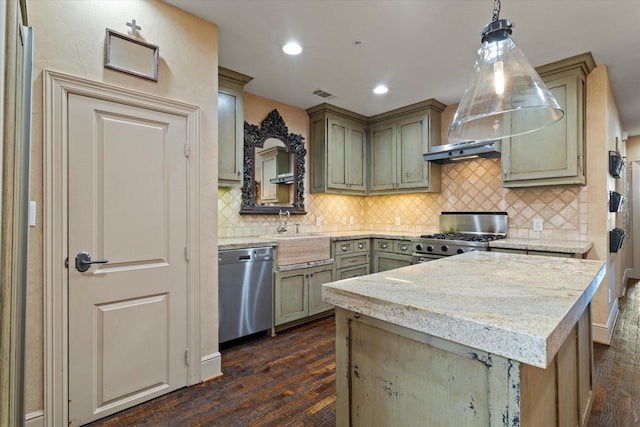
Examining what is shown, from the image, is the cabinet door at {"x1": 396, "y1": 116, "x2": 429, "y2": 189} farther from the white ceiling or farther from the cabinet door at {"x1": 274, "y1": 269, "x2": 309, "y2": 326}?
the cabinet door at {"x1": 274, "y1": 269, "x2": 309, "y2": 326}

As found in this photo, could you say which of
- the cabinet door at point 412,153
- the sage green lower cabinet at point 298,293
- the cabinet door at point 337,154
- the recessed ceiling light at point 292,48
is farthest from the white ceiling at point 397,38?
the sage green lower cabinet at point 298,293

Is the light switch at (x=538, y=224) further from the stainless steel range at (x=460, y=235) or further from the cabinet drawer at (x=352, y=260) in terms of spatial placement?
the cabinet drawer at (x=352, y=260)

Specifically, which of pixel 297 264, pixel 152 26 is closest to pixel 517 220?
pixel 297 264

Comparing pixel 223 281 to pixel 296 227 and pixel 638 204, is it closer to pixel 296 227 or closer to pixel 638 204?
pixel 296 227

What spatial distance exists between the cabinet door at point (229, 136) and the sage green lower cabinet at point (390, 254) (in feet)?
6.53

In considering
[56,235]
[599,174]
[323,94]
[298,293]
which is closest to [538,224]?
[599,174]

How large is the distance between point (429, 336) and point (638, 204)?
22.6 ft

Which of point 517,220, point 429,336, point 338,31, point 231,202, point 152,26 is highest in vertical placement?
point 338,31

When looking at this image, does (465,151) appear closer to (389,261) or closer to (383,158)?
(383,158)

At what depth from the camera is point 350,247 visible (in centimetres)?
396

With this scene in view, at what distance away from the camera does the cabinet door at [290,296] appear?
3215 mm

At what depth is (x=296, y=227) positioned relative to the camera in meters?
4.21

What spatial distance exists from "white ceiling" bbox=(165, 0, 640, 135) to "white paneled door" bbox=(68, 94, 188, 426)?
97cm

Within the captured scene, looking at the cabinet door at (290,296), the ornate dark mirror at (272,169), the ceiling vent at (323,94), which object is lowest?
the cabinet door at (290,296)
